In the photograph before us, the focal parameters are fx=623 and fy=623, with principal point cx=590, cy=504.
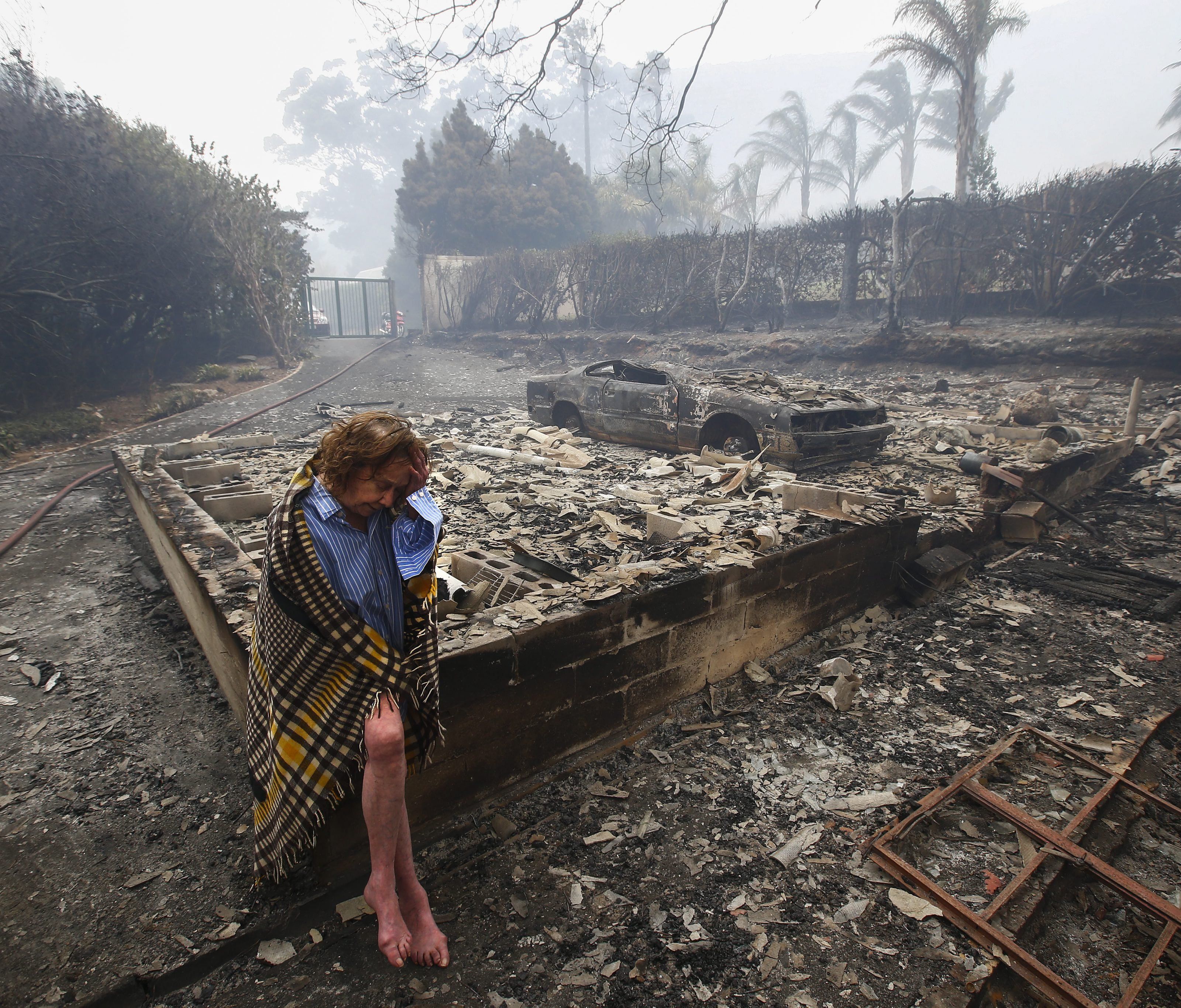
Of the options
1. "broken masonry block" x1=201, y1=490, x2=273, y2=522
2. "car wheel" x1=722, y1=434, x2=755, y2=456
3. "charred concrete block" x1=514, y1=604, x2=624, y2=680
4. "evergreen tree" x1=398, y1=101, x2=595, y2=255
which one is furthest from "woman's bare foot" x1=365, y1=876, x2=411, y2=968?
"evergreen tree" x1=398, y1=101, x2=595, y2=255

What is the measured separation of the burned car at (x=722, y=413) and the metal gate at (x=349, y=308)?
60.4 ft

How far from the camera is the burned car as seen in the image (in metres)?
7.39

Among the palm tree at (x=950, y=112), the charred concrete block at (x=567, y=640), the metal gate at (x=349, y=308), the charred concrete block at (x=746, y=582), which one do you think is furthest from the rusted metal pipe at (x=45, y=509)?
the palm tree at (x=950, y=112)

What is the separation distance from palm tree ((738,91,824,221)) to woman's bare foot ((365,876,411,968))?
42.1 meters

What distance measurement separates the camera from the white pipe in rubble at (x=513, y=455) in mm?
7855

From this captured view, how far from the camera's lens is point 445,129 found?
3189 centimetres

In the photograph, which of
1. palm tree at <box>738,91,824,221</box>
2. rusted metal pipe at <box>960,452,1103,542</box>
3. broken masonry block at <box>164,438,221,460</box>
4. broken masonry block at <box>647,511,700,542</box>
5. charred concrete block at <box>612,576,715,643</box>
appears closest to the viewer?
charred concrete block at <box>612,576,715,643</box>

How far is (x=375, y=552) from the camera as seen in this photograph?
199cm

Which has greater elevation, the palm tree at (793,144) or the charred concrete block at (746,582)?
the palm tree at (793,144)

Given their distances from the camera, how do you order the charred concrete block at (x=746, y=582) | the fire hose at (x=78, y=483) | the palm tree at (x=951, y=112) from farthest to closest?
the palm tree at (x=951, y=112), the fire hose at (x=78, y=483), the charred concrete block at (x=746, y=582)

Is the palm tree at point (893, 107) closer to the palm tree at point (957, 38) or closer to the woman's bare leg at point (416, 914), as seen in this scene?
the palm tree at point (957, 38)

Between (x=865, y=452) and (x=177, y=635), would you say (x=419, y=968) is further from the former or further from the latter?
(x=865, y=452)

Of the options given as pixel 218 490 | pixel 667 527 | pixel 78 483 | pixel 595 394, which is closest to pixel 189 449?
pixel 78 483

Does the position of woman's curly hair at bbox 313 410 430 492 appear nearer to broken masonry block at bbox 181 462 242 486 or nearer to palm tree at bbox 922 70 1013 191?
broken masonry block at bbox 181 462 242 486
